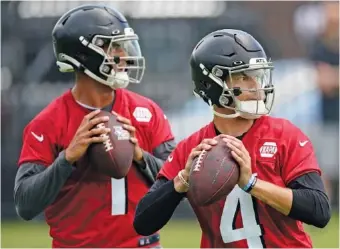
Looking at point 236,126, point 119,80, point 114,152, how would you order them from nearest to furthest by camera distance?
point 236,126 < point 114,152 < point 119,80

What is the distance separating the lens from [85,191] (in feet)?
18.8

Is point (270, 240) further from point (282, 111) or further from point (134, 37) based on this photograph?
point (282, 111)

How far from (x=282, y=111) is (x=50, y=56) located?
275 cm

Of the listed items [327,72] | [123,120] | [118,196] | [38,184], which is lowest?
[327,72]

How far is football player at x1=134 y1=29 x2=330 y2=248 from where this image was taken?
16.1ft

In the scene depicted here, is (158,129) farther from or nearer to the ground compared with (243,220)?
farther from the ground

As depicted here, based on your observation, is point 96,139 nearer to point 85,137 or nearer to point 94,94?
point 85,137

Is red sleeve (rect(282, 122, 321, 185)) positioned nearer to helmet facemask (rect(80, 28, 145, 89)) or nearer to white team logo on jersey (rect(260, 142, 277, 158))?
white team logo on jersey (rect(260, 142, 277, 158))

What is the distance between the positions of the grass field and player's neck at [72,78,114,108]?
4.33 m

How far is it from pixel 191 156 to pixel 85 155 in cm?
92

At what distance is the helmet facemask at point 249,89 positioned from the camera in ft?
16.3

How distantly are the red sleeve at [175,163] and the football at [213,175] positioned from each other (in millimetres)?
293

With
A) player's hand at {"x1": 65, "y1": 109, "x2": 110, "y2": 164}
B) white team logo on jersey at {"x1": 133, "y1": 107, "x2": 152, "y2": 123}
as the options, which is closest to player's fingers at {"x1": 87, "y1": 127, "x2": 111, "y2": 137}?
player's hand at {"x1": 65, "y1": 109, "x2": 110, "y2": 164}

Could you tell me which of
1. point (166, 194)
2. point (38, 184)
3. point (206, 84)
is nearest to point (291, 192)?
point (166, 194)
